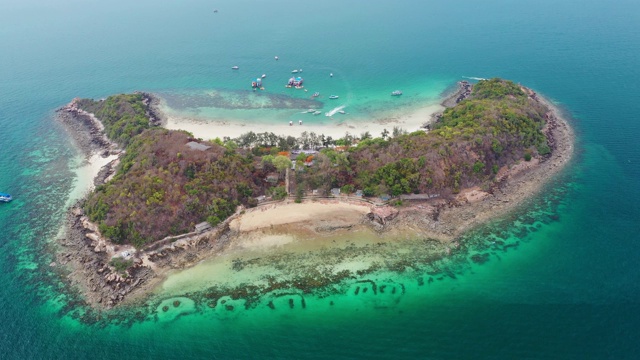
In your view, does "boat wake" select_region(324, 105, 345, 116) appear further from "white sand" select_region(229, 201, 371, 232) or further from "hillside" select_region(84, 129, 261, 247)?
Answer: "white sand" select_region(229, 201, 371, 232)

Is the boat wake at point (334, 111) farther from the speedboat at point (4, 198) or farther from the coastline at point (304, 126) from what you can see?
the speedboat at point (4, 198)

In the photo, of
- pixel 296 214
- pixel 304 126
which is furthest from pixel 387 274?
pixel 304 126

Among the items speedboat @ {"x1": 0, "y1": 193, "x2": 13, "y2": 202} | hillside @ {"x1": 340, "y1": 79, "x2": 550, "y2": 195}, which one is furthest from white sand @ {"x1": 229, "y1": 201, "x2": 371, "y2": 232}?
→ speedboat @ {"x1": 0, "y1": 193, "x2": 13, "y2": 202}

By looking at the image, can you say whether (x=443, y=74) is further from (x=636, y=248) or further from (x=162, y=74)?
(x=162, y=74)

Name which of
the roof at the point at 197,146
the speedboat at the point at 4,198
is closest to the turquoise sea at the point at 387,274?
the speedboat at the point at 4,198

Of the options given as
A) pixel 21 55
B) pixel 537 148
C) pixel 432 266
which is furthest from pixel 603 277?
pixel 21 55

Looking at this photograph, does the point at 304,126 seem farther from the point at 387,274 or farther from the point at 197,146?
the point at 387,274

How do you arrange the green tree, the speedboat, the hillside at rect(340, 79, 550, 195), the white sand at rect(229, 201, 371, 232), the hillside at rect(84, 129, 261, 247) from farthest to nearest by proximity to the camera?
the speedboat < the green tree < the hillside at rect(340, 79, 550, 195) < the white sand at rect(229, 201, 371, 232) < the hillside at rect(84, 129, 261, 247)
